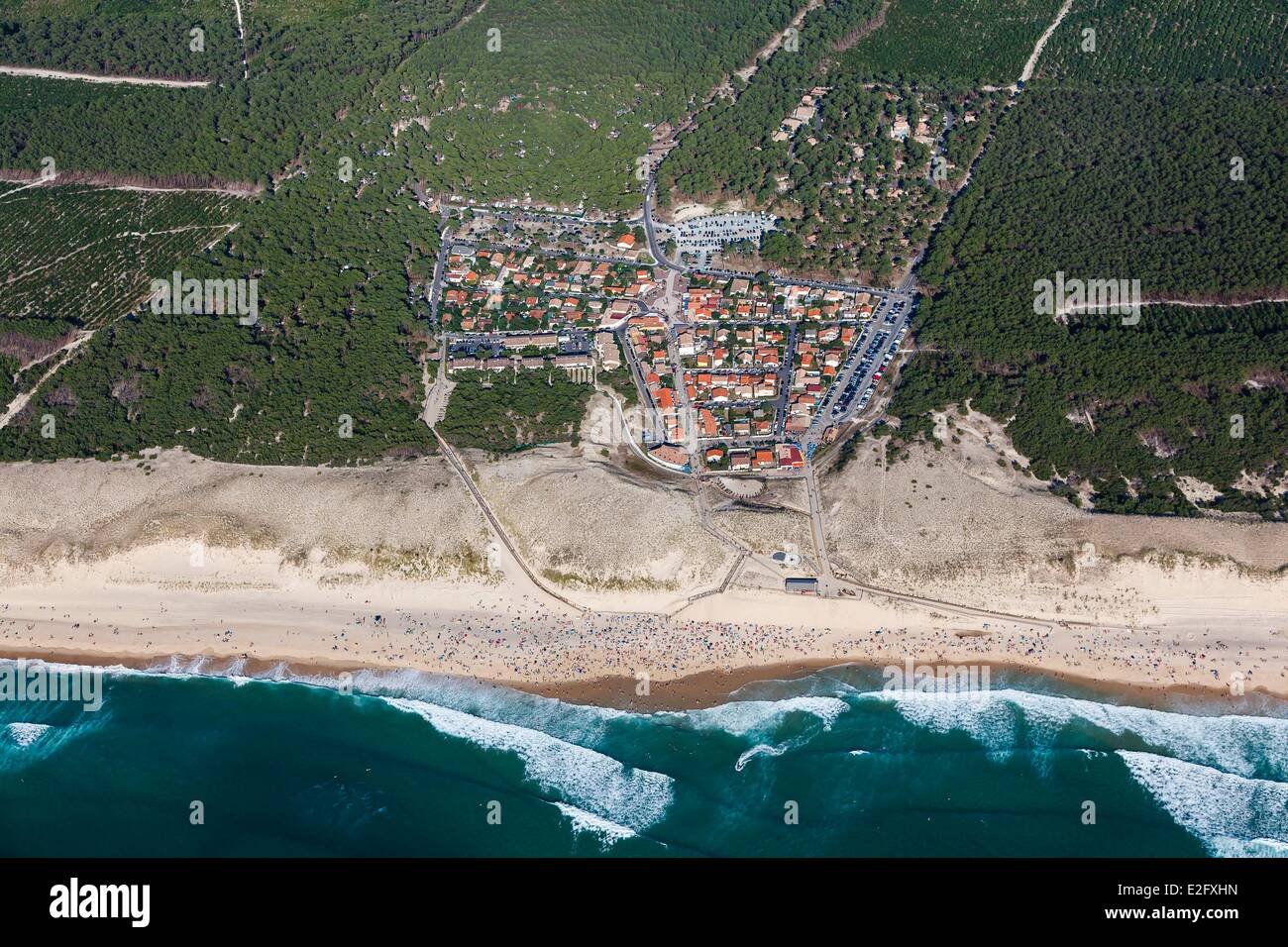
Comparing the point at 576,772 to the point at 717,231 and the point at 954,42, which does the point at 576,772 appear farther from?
the point at 954,42

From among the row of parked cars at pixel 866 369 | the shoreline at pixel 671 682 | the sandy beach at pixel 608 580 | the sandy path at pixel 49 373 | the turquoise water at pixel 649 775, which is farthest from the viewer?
the sandy path at pixel 49 373

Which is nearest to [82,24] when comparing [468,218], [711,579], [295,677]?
[468,218]

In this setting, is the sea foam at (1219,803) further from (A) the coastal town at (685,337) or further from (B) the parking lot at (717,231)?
(B) the parking lot at (717,231)

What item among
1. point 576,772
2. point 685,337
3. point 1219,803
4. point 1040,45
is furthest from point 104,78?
point 1219,803

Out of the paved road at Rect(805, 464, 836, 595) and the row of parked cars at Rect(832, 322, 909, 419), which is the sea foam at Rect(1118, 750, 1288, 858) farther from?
the row of parked cars at Rect(832, 322, 909, 419)

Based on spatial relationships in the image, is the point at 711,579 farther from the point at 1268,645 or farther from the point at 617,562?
the point at 1268,645

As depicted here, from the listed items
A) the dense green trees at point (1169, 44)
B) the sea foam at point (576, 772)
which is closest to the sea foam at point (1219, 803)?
the sea foam at point (576, 772)
